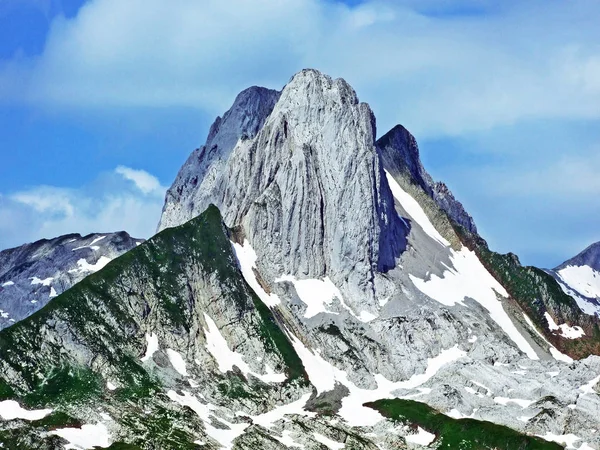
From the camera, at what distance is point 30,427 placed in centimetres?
19900

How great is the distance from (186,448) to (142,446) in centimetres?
841

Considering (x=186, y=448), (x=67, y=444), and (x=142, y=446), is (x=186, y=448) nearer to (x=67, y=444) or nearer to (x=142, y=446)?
(x=142, y=446)

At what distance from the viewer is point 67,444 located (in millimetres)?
194625

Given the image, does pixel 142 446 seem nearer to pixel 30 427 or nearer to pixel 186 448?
pixel 186 448

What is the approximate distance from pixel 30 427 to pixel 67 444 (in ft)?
31.1

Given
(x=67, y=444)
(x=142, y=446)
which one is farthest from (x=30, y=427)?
(x=142, y=446)

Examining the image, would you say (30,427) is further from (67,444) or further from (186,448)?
(186,448)

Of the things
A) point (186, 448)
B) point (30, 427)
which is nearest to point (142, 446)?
point (186, 448)

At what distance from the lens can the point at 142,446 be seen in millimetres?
198875

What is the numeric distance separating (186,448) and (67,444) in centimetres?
2247

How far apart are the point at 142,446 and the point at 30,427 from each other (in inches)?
859

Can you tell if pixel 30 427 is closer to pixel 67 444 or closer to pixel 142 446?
pixel 67 444

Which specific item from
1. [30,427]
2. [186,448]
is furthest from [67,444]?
[186,448]

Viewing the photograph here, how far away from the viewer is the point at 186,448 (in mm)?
199875
